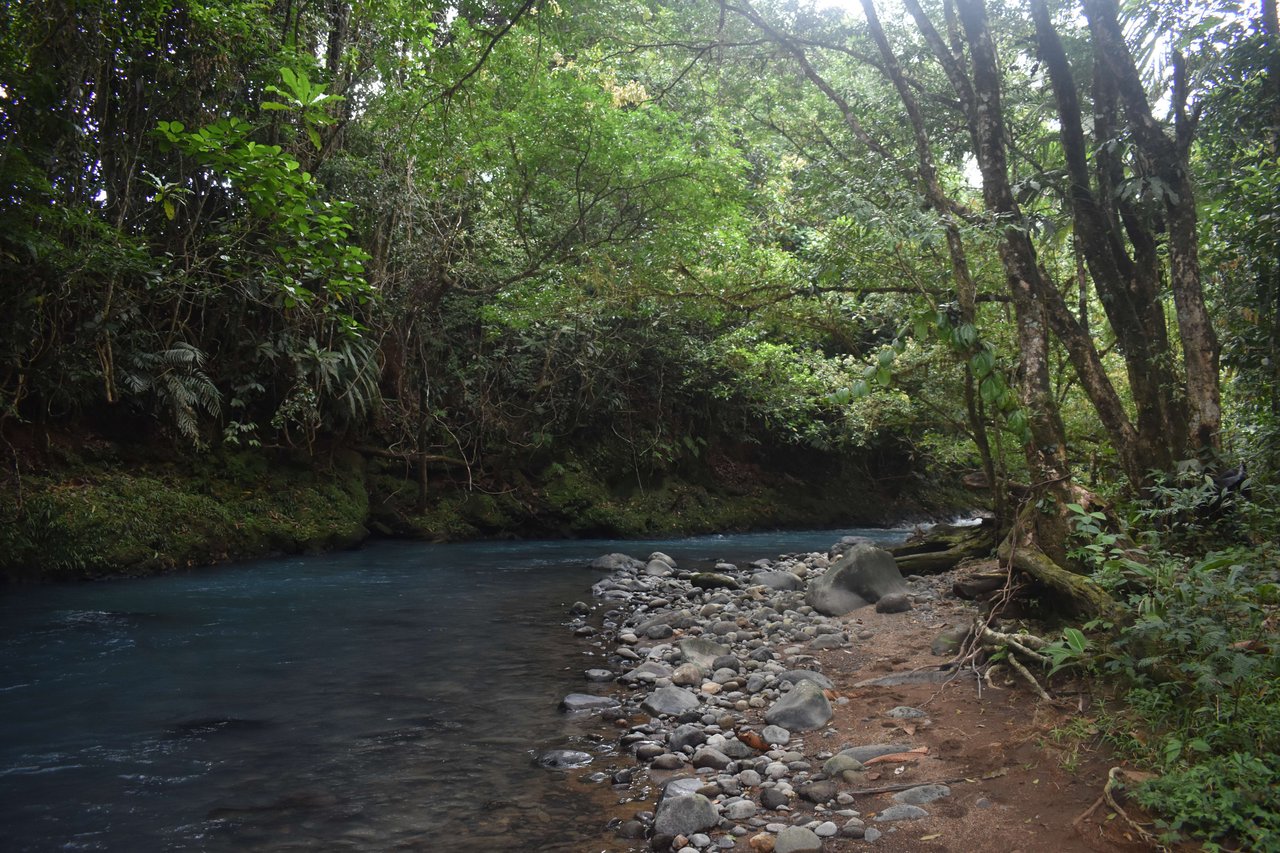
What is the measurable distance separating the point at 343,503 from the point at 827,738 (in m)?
11.4

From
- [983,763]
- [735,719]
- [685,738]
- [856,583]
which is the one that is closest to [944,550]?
[856,583]

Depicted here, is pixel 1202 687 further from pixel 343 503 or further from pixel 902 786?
pixel 343 503

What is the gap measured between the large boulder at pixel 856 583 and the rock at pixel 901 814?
4392 mm

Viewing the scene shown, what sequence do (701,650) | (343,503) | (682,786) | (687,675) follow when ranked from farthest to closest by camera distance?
(343,503), (701,650), (687,675), (682,786)

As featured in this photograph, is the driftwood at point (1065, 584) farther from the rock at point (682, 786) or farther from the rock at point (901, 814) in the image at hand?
the rock at point (682, 786)

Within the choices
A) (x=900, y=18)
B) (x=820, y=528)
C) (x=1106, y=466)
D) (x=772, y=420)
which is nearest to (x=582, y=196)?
(x=900, y=18)

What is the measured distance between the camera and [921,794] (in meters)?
3.52

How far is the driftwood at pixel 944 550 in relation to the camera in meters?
9.38

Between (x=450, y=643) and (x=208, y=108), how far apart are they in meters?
8.58

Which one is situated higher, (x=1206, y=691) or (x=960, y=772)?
(x=1206, y=691)

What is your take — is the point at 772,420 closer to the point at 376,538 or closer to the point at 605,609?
the point at 376,538

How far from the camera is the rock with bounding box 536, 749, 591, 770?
4.34 m

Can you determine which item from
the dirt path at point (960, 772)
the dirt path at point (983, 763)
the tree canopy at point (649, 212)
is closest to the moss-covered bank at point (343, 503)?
the tree canopy at point (649, 212)

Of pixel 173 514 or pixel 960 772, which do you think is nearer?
pixel 960 772
